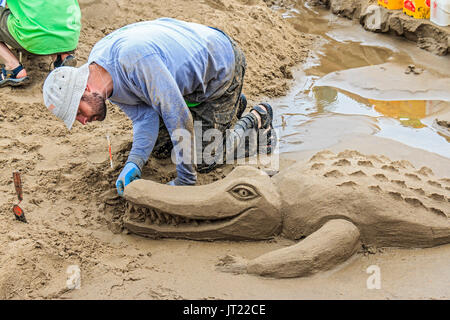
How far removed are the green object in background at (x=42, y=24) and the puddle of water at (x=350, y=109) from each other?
6.83ft

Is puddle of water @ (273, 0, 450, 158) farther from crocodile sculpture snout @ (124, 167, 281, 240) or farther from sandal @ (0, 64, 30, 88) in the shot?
sandal @ (0, 64, 30, 88)

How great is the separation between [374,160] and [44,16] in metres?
3.12

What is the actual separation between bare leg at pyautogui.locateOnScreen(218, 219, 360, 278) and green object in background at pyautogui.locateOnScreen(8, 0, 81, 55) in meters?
2.90

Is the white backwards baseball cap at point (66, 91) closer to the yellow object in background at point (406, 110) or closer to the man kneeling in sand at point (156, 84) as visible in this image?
the man kneeling in sand at point (156, 84)

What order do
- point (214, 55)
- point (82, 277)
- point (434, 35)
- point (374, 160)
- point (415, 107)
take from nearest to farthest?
point (82, 277)
point (374, 160)
point (214, 55)
point (415, 107)
point (434, 35)

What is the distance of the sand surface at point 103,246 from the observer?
2162mm

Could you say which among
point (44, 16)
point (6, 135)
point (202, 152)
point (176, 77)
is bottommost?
point (6, 135)

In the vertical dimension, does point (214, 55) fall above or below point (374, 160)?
above

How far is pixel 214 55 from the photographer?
3021mm

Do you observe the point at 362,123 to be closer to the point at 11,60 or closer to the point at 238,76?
the point at 238,76

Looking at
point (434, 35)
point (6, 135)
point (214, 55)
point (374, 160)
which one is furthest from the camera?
point (434, 35)

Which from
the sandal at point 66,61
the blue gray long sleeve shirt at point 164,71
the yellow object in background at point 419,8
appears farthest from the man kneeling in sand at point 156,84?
the yellow object in background at point 419,8

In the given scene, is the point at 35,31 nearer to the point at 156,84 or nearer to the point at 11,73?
the point at 11,73
